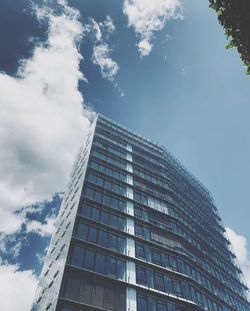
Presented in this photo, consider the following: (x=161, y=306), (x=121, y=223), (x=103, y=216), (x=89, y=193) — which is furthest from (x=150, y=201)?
(x=161, y=306)

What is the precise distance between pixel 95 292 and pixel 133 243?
8211 millimetres

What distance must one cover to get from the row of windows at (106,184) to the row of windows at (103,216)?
4.11 m

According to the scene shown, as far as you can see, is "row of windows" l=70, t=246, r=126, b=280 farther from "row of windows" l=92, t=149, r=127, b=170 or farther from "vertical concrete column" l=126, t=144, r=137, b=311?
"row of windows" l=92, t=149, r=127, b=170

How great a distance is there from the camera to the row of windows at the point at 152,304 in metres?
27.0

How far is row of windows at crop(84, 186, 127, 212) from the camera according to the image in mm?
34344

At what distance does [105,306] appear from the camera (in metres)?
24.7

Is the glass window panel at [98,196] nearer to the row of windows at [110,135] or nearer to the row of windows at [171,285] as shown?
the row of windows at [171,285]

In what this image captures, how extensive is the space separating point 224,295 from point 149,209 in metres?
17.1

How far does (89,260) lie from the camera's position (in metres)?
27.4

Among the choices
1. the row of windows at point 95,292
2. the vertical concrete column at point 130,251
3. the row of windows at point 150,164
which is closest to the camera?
the row of windows at point 95,292

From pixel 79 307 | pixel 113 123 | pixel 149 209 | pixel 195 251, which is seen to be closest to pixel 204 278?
pixel 195 251

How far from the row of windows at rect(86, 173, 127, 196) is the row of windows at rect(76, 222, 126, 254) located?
23.1ft

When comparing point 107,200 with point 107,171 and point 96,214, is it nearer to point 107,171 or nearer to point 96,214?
point 96,214

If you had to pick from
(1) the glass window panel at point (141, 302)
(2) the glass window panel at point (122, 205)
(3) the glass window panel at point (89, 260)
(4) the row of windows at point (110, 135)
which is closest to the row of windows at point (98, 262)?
(3) the glass window panel at point (89, 260)
